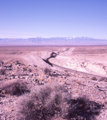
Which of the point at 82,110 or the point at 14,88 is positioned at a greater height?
the point at 14,88

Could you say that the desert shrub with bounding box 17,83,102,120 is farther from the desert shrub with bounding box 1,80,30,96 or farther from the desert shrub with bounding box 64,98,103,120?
the desert shrub with bounding box 1,80,30,96

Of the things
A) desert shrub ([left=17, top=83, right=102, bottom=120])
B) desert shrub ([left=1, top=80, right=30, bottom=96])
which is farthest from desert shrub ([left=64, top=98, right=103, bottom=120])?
desert shrub ([left=1, top=80, right=30, bottom=96])

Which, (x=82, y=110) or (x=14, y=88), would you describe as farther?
(x=14, y=88)

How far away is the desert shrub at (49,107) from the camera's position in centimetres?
545

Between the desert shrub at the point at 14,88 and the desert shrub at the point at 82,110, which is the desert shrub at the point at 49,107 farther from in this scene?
the desert shrub at the point at 14,88

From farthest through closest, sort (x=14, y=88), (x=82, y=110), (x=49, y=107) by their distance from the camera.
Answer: (x=14, y=88), (x=82, y=110), (x=49, y=107)

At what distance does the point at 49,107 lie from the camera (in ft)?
19.0

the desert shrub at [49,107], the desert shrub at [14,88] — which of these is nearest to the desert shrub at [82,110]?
the desert shrub at [49,107]

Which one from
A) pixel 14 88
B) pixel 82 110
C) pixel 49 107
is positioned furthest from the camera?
pixel 14 88

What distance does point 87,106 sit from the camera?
694 cm

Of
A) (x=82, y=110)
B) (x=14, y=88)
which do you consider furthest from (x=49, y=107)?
(x=14, y=88)

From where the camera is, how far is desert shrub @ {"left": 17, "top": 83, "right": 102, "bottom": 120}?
5454mm

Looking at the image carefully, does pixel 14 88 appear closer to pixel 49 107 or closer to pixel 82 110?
pixel 49 107

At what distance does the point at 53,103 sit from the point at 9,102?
2.52 metres
